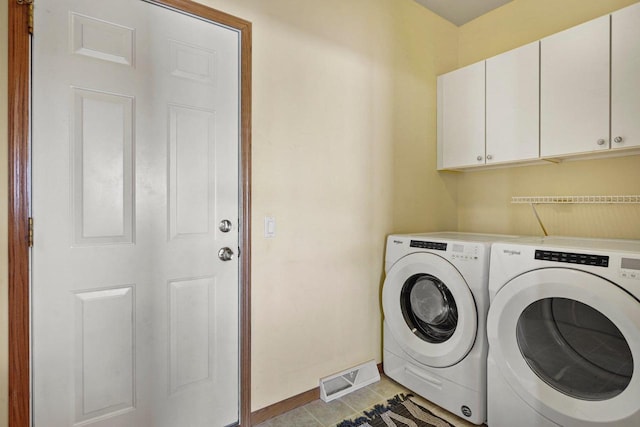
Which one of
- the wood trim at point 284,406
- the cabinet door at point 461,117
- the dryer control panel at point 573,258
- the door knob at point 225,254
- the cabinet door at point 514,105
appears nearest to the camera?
the dryer control panel at point 573,258

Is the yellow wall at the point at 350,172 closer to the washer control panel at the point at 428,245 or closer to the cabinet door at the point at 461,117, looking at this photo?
the cabinet door at the point at 461,117

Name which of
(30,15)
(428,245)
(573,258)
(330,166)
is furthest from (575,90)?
(30,15)

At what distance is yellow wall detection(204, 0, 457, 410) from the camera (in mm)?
1678

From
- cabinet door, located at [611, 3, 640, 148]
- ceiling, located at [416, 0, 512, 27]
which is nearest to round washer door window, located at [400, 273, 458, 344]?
cabinet door, located at [611, 3, 640, 148]

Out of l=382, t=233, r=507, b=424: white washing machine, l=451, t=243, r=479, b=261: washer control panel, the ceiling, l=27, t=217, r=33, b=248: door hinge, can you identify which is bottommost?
l=382, t=233, r=507, b=424: white washing machine

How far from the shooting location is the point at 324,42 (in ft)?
6.16

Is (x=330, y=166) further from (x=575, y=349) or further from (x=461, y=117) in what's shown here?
(x=575, y=349)

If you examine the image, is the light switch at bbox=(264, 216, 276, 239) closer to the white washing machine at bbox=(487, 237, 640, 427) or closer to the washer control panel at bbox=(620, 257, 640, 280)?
the white washing machine at bbox=(487, 237, 640, 427)

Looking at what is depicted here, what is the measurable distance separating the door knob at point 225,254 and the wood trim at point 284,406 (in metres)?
0.83

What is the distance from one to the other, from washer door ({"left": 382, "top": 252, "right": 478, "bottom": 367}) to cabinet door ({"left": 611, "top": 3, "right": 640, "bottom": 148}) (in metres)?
1.09

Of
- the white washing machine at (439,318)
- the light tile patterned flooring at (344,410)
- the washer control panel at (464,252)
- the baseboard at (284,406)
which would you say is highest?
the washer control panel at (464,252)

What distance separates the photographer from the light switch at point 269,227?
5.49ft

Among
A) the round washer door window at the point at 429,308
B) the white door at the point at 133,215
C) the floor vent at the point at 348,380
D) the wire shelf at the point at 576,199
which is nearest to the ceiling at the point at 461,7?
the wire shelf at the point at 576,199

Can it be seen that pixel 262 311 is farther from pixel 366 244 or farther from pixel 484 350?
pixel 484 350
